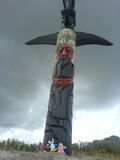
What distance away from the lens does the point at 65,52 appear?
279 inches

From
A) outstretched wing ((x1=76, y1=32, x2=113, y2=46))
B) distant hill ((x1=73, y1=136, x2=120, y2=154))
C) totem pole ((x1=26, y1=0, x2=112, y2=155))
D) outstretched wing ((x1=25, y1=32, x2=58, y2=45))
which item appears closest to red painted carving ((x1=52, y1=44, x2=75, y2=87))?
totem pole ((x1=26, y1=0, x2=112, y2=155))

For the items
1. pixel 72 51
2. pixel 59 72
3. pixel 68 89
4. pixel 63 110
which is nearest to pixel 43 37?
pixel 72 51

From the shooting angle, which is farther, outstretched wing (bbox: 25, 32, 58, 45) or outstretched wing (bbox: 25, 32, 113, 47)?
outstretched wing (bbox: 25, 32, 58, 45)

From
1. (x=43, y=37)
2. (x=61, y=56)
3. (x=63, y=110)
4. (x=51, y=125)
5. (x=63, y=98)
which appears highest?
(x=43, y=37)

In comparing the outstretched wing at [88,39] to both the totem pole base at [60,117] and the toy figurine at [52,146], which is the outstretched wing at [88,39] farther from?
the toy figurine at [52,146]

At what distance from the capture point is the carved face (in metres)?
7.03

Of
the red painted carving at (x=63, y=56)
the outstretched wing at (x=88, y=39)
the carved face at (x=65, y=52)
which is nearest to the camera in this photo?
the red painted carving at (x=63, y=56)

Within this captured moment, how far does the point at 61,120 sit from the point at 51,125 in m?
0.37

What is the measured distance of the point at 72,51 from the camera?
7297mm

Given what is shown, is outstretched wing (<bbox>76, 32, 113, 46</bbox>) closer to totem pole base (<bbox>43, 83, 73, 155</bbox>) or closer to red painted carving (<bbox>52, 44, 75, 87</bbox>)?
red painted carving (<bbox>52, 44, 75, 87</bbox>)

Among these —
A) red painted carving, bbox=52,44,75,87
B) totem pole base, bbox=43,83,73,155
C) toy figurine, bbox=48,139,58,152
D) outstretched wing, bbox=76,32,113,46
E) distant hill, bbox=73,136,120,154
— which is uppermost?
outstretched wing, bbox=76,32,113,46

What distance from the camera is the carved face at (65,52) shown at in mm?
7035

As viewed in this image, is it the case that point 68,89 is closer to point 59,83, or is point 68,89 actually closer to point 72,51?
point 59,83

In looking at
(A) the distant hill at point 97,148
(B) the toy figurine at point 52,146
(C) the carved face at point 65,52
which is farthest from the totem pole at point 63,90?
(A) the distant hill at point 97,148
